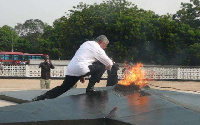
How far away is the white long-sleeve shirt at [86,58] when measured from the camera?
4.95 meters

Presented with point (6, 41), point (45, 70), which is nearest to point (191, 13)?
point (45, 70)

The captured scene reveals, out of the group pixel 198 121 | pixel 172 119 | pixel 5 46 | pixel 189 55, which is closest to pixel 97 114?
pixel 172 119

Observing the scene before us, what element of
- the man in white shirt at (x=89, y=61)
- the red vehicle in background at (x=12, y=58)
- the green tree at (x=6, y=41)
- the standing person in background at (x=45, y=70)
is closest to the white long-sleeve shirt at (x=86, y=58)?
the man in white shirt at (x=89, y=61)

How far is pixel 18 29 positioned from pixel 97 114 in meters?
86.0

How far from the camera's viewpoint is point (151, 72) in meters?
21.0

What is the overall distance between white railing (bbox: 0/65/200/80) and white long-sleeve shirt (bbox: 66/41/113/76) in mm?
16125

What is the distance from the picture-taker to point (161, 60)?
92.5 ft

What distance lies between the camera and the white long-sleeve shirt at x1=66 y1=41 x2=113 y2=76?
16.3ft

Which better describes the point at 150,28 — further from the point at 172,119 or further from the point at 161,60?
the point at 172,119

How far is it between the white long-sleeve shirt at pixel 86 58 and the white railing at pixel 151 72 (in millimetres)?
16125

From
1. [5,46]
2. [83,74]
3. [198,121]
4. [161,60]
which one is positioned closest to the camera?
[198,121]

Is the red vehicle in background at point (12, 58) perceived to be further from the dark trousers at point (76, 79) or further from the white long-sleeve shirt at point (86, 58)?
the white long-sleeve shirt at point (86, 58)

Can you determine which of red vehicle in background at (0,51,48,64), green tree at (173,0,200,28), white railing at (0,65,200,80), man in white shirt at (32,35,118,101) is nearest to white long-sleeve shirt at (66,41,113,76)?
man in white shirt at (32,35,118,101)

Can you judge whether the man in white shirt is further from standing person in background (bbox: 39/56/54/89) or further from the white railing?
the white railing
